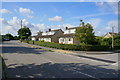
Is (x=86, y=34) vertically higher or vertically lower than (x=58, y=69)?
higher

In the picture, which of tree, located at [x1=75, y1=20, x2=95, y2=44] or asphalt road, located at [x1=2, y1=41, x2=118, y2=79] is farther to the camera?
tree, located at [x1=75, y1=20, x2=95, y2=44]

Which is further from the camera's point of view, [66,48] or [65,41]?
[65,41]

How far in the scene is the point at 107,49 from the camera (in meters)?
25.0

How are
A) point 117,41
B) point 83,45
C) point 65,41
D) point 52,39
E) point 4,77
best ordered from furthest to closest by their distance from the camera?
point 52,39, point 65,41, point 117,41, point 83,45, point 4,77

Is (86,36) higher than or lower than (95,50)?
higher

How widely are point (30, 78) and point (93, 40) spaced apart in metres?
20.0

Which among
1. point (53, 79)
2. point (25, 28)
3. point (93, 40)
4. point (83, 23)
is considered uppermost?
point (25, 28)

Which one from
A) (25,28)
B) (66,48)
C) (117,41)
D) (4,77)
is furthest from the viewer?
(25,28)

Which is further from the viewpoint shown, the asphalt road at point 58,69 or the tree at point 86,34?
the tree at point 86,34

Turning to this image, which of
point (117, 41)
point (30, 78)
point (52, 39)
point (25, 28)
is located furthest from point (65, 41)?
point (25, 28)

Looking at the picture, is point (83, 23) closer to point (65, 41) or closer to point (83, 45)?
point (83, 45)

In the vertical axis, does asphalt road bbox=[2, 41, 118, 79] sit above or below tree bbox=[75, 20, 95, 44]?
below

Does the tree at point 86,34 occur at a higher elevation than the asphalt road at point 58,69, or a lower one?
higher

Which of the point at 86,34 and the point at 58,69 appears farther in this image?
the point at 86,34
